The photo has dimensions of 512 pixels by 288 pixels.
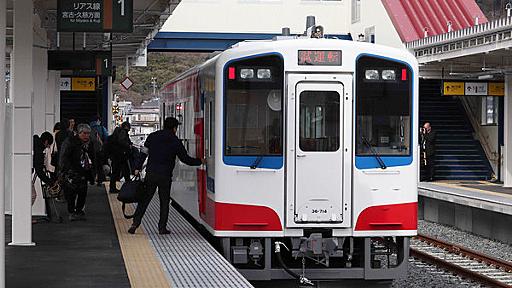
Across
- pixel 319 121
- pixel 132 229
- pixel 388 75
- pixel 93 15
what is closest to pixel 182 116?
pixel 93 15

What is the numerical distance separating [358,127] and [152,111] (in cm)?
4156

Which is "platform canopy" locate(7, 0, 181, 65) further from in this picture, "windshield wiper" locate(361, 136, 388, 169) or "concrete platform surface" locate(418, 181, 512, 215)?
"concrete platform surface" locate(418, 181, 512, 215)

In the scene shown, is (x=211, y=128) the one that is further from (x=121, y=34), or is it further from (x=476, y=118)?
(x=476, y=118)

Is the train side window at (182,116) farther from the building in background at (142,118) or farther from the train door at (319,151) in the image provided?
the building in background at (142,118)

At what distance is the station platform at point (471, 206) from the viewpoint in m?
18.3

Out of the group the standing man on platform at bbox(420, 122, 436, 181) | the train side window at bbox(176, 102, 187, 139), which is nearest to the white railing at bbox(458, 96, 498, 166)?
the standing man on platform at bbox(420, 122, 436, 181)

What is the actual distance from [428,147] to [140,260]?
52.6 feet

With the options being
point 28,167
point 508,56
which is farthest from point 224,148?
point 508,56

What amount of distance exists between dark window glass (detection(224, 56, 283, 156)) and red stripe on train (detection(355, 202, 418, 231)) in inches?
44.2

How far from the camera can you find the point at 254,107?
10.8 m

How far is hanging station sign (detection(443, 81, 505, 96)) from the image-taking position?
2411cm

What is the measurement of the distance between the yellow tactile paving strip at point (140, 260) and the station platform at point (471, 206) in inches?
273

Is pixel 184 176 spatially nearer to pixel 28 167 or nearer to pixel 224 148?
pixel 28 167

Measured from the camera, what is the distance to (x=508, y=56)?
21812mm
